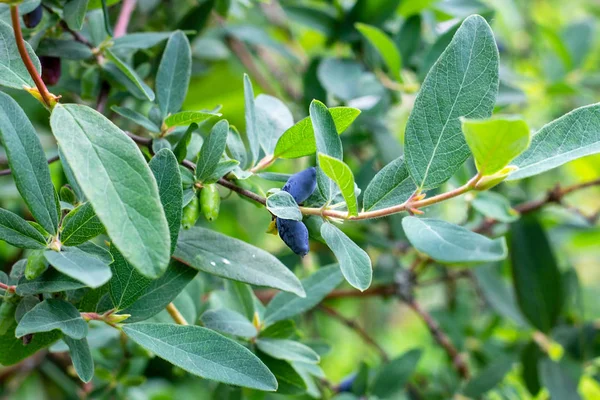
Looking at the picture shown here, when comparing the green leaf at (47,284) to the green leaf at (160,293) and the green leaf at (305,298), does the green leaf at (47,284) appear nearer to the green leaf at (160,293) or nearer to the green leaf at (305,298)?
the green leaf at (160,293)

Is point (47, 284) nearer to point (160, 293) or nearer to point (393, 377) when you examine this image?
point (160, 293)

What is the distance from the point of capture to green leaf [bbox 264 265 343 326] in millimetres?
689

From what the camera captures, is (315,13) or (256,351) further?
(315,13)

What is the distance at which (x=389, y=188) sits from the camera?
0.51m

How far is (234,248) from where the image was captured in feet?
1.75

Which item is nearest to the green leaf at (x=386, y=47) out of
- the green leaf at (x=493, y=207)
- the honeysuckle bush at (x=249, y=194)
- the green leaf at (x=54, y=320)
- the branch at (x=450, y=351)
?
the honeysuckle bush at (x=249, y=194)

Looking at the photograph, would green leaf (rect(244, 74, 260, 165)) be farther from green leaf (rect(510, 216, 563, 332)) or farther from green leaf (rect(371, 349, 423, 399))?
green leaf (rect(510, 216, 563, 332))

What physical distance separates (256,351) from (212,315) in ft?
0.22

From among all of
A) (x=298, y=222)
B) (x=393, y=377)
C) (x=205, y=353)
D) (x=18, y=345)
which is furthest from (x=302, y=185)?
(x=393, y=377)

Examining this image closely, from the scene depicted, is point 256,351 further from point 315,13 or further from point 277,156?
point 315,13

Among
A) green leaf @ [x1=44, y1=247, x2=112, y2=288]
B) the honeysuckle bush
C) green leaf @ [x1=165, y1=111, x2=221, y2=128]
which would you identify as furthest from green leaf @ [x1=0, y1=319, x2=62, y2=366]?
green leaf @ [x1=165, y1=111, x2=221, y2=128]

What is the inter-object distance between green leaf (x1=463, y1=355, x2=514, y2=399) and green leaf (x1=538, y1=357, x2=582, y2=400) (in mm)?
99

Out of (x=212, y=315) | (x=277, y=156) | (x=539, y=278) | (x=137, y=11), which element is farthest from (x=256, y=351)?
(x=539, y=278)

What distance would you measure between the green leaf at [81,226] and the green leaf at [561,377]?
847 mm
